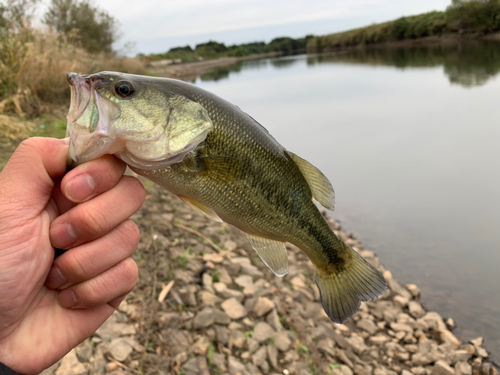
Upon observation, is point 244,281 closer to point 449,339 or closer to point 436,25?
point 449,339

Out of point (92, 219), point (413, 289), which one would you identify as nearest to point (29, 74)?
point (92, 219)

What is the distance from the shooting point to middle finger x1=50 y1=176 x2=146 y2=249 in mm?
1774

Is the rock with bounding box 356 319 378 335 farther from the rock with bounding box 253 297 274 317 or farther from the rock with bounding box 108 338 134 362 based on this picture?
the rock with bounding box 108 338 134 362

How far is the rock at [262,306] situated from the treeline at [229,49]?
2256 inches

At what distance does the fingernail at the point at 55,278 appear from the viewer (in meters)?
1.89

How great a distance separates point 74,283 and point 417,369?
4.49m

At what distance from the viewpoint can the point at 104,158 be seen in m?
1.82

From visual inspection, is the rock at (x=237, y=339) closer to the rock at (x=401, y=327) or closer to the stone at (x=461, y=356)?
the rock at (x=401, y=327)

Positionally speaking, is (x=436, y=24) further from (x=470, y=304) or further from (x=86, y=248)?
(x=86, y=248)

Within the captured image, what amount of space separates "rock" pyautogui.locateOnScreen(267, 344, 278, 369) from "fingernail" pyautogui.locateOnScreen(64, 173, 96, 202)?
281 centimetres

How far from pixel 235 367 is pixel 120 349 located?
1.10m

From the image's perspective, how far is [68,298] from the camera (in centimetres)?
194

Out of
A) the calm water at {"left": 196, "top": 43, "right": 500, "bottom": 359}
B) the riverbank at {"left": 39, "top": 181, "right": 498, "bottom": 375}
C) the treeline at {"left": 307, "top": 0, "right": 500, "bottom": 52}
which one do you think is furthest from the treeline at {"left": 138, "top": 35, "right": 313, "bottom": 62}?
the riverbank at {"left": 39, "top": 181, "right": 498, "bottom": 375}

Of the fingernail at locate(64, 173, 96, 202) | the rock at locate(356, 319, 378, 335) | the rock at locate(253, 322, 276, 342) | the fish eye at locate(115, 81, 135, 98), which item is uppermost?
Result: the fish eye at locate(115, 81, 135, 98)
